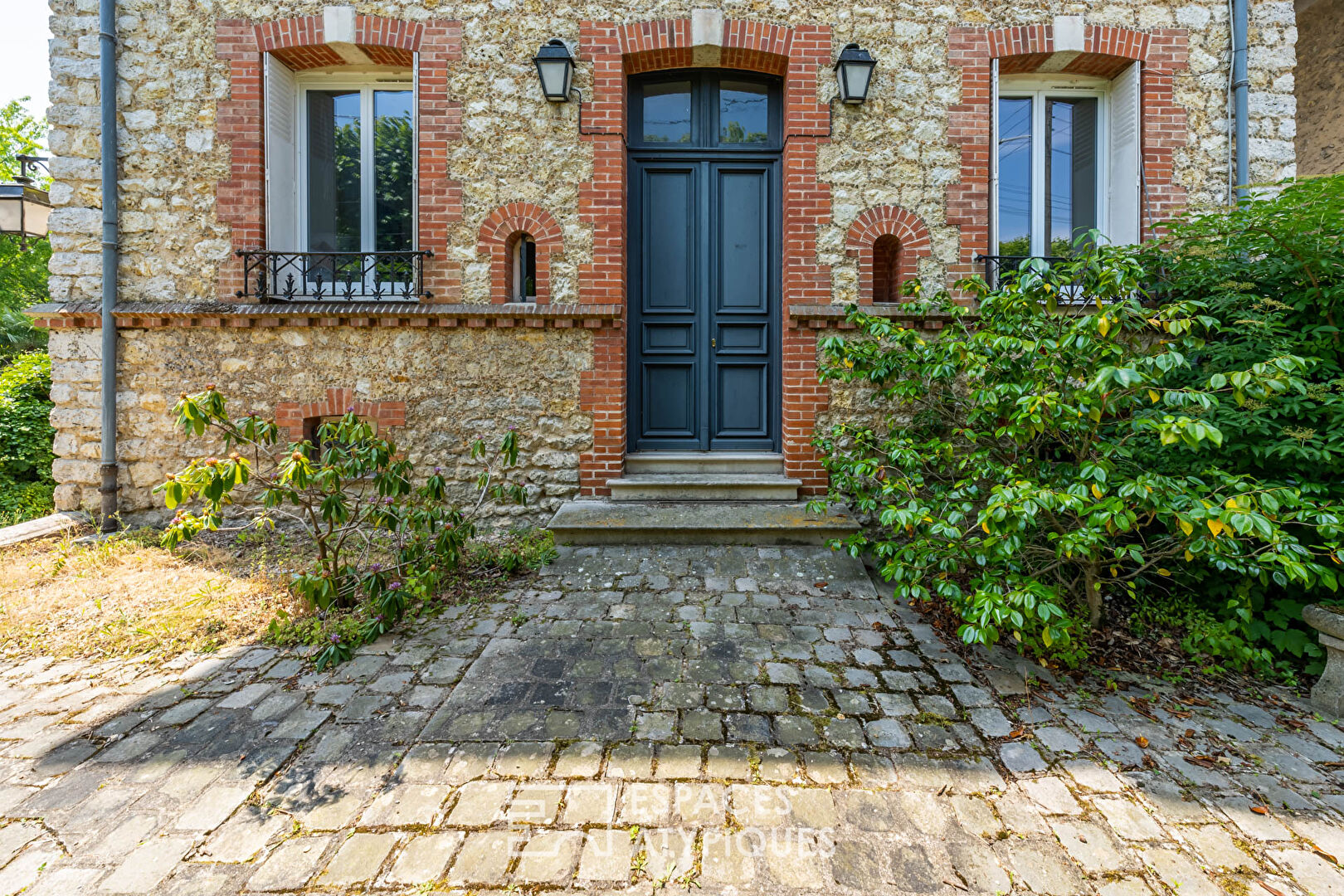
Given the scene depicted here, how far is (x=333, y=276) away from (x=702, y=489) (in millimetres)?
3451

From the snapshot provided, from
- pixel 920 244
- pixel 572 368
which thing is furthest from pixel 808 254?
pixel 572 368

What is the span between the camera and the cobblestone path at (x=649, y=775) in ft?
5.65

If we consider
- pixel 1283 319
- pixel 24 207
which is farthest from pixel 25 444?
pixel 1283 319

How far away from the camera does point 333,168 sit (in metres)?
5.08

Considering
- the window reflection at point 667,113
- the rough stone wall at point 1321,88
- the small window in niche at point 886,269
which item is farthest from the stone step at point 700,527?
the rough stone wall at point 1321,88

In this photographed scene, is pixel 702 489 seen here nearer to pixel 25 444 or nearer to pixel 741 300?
pixel 741 300

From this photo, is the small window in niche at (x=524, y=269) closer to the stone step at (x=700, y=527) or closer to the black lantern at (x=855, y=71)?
the stone step at (x=700, y=527)

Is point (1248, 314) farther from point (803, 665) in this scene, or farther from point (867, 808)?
point (867, 808)

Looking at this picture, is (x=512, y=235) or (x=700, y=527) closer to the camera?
(x=700, y=527)

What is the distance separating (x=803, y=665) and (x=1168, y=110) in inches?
207

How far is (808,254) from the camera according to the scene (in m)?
4.67

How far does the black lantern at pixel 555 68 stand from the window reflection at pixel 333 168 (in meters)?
1.77

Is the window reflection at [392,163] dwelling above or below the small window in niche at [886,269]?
above

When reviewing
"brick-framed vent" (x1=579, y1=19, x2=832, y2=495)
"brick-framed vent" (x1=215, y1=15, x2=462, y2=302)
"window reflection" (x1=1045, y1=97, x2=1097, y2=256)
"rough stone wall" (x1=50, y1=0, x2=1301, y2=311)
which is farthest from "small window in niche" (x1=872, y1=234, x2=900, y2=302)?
"brick-framed vent" (x1=215, y1=15, x2=462, y2=302)
